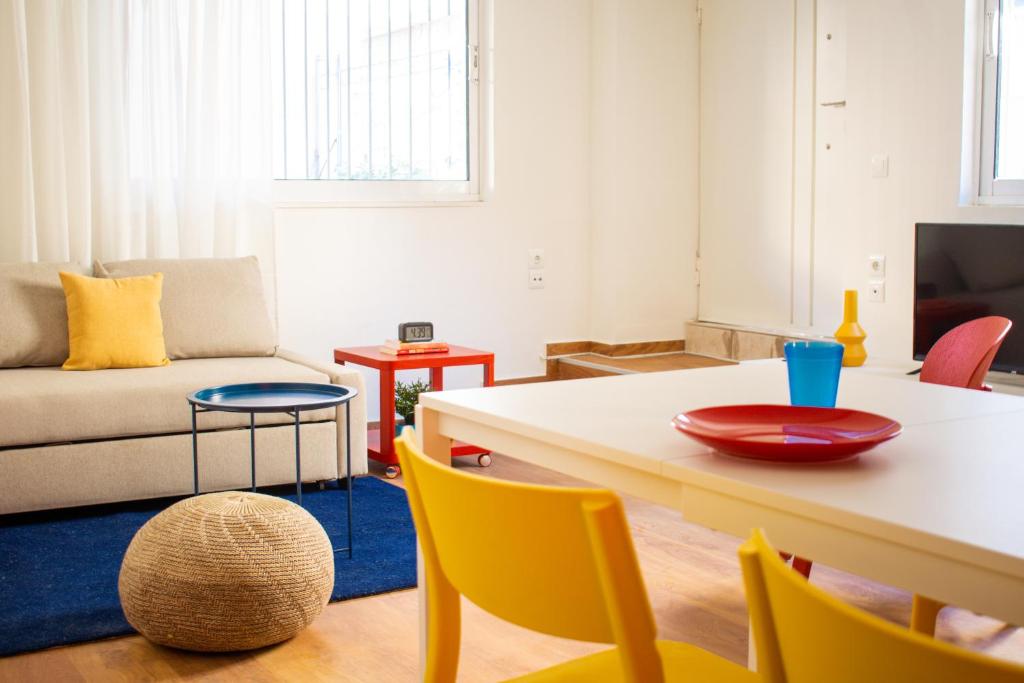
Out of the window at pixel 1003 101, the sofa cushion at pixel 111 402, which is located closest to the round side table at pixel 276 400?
the sofa cushion at pixel 111 402

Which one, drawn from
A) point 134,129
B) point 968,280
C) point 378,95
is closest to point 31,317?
point 134,129

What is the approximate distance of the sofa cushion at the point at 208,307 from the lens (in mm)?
4477

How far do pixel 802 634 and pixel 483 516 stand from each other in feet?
1.40

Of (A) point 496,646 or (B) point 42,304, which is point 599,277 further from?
(A) point 496,646

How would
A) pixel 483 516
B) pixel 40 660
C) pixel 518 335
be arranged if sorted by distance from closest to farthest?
pixel 483 516
pixel 40 660
pixel 518 335

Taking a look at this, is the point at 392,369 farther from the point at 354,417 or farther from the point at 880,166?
the point at 880,166

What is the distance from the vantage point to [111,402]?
3.82 meters

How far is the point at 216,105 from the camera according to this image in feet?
16.2

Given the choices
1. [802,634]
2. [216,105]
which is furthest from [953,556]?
[216,105]

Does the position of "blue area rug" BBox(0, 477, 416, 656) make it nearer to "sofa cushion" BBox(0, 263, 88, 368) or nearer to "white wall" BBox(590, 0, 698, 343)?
"sofa cushion" BBox(0, 263, 88, 368)

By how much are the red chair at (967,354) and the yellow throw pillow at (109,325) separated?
2.75 metres

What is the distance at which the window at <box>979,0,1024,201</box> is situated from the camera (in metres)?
4.56

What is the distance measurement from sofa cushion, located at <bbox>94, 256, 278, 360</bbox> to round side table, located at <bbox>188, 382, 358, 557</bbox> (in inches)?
45.9

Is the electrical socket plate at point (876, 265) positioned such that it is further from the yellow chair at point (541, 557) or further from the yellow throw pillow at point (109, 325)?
the yellow chair at point (541, 557)
